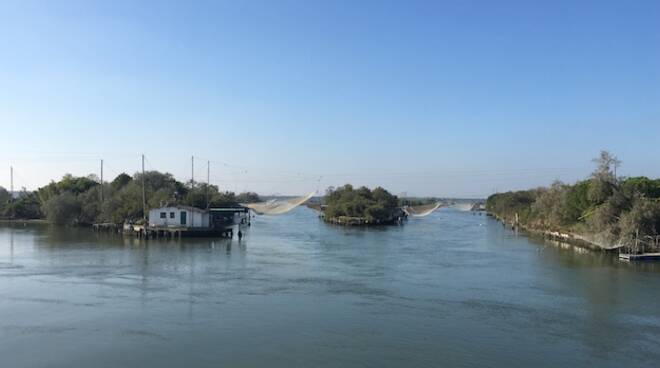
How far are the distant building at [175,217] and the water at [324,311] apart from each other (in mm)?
7921

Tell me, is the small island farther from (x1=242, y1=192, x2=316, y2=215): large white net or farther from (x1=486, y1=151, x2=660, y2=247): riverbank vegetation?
(x1=486, y1=151, x2=660, y2=247): riverbank vegetation

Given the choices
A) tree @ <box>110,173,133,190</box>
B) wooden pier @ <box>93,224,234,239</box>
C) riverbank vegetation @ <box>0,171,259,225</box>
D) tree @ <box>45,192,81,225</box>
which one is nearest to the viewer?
wooden pier @ <box>93,224,234,239</box>

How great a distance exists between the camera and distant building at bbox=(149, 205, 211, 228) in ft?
92.9

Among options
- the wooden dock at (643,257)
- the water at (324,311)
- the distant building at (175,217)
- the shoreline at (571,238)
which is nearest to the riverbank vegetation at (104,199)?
the distant building at (175,217)

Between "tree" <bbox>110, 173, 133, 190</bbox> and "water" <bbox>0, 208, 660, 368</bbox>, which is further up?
"tree" <bbox>110, 173, 133, 190</bbox>

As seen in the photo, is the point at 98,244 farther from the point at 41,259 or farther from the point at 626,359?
the point at 626,359

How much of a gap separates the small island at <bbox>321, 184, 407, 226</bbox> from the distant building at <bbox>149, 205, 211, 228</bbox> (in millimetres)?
17110

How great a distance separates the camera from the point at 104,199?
3628cm

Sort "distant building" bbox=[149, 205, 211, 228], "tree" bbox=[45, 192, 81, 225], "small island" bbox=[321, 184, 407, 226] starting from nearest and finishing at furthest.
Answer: "distant building" bbox=[149, 205, 211, 228], "tree" bbox=[45, 192, 81, 225], "small island" bbox=[321, 184, 407, 226]

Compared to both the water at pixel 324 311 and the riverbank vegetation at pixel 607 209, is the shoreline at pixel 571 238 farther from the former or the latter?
the water at pixel 324 311

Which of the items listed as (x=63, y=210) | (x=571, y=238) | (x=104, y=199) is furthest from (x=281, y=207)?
(x=571, y=238)

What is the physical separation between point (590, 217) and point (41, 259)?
2197cm

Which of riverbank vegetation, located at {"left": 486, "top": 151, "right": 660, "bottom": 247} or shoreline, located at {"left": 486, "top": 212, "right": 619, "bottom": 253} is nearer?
riverbank vegetation, located at {"left": 486, "top": 151, "right": 660, "bottom": 247}

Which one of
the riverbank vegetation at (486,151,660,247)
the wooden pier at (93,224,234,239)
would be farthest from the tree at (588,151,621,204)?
the wooden pier at (93,224,234,239)
